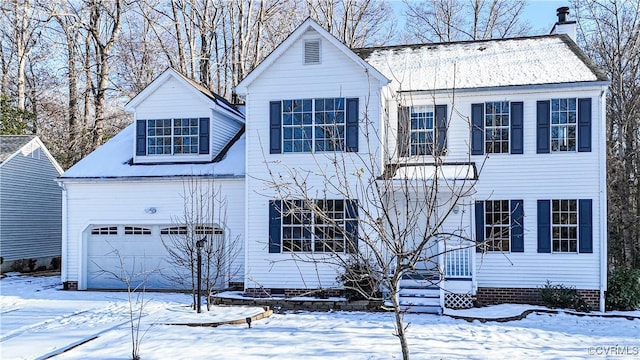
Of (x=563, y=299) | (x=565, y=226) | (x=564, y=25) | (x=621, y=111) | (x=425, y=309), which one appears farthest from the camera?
(x=621, y=111)

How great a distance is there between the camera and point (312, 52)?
13.8m

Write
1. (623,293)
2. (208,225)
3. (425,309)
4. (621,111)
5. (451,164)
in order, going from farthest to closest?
(621,111)
(208,225)
(451,164)
(623,293)
(425,309)

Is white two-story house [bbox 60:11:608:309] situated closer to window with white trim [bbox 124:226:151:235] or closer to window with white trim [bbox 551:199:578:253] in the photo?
window with white trim [bbox 551:199:578:253]

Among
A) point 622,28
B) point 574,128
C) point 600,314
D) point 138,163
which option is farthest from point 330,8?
point 600,314

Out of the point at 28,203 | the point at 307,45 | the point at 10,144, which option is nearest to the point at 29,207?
the point at 28,203

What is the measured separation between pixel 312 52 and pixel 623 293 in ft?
30.7

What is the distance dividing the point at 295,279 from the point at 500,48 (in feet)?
28.8

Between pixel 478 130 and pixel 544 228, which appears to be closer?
pixel 544 228

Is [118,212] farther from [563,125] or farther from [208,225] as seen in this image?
[563,125]

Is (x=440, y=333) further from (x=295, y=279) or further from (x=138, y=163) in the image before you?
(x=138, y=163)

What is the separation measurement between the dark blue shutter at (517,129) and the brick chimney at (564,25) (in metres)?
4.42

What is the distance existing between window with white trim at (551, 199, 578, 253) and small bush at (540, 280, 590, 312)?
95 cm

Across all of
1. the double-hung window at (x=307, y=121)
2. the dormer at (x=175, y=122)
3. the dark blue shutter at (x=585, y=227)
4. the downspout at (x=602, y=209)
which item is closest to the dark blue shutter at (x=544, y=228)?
the dark blue shutter at (x=585, y=227)

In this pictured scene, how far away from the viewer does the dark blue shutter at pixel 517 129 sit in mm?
13625
